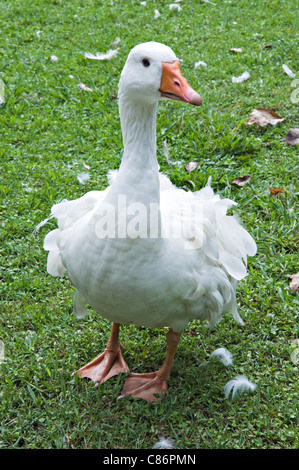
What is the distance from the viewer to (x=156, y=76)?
8.01ft

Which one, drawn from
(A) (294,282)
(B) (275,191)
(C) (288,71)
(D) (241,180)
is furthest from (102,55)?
(A) (294,282)

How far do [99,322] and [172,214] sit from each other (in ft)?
3.31

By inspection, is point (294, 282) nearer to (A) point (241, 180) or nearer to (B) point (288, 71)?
(A) point (241, 180)

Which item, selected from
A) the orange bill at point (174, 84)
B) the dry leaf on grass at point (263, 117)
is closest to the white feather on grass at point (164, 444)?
the orange bill at point (174, 84)

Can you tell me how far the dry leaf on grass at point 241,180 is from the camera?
457 cm

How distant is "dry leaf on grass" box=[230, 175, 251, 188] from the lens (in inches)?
180

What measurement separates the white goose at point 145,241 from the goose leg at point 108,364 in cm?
23

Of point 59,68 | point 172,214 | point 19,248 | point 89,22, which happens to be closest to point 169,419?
point 172,214

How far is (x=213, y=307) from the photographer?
294 centimetres

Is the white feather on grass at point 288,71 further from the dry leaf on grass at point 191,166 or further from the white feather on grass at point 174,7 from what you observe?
the white feather on grass at point 174,7

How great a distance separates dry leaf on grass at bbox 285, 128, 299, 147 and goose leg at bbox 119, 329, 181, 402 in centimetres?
255

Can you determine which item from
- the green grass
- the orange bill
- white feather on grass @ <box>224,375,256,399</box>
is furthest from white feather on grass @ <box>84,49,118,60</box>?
white feather on grass @ <box>224,375,256,399</box>

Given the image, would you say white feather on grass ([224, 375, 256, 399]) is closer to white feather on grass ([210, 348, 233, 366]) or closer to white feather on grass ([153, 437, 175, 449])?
white feather on grass ([210, 348, 233, 366])

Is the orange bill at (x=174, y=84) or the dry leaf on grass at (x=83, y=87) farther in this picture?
the dry leaf on grass at (x=83, y=87)
